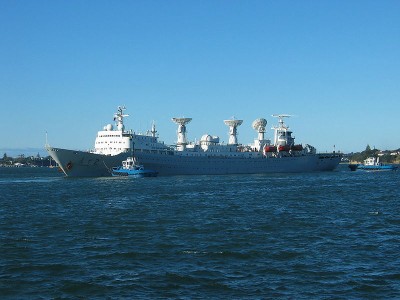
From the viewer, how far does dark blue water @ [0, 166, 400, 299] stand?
17.1 meters

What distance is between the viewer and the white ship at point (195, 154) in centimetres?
9240

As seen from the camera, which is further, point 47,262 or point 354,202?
point 354,202

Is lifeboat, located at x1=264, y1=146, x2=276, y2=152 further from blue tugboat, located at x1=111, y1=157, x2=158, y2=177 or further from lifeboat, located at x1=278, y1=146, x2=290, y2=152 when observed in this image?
blue tugboat, located at x1=111, y1=157, x2=158, y2=177

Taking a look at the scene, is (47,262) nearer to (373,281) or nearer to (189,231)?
(189,231)

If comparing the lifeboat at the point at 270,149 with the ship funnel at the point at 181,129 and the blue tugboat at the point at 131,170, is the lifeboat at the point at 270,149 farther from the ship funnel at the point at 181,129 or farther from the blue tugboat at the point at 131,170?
the blue tugboat at the point at 131,170

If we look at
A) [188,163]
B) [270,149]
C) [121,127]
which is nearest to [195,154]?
[188,163]

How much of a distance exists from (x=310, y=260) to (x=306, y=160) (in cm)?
10539

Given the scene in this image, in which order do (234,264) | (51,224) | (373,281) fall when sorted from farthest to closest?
1. (51,224)
2. (234,264)
3. (373,281)

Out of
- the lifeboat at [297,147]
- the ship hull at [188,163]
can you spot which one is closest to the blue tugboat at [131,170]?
the ship hull at [188,163]

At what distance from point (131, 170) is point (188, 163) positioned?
55.1 ft

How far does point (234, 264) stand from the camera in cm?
2055

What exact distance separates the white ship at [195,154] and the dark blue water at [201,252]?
50.5 metres

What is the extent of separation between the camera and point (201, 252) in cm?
2280

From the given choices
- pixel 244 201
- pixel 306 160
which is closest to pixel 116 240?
pixel 244 201
